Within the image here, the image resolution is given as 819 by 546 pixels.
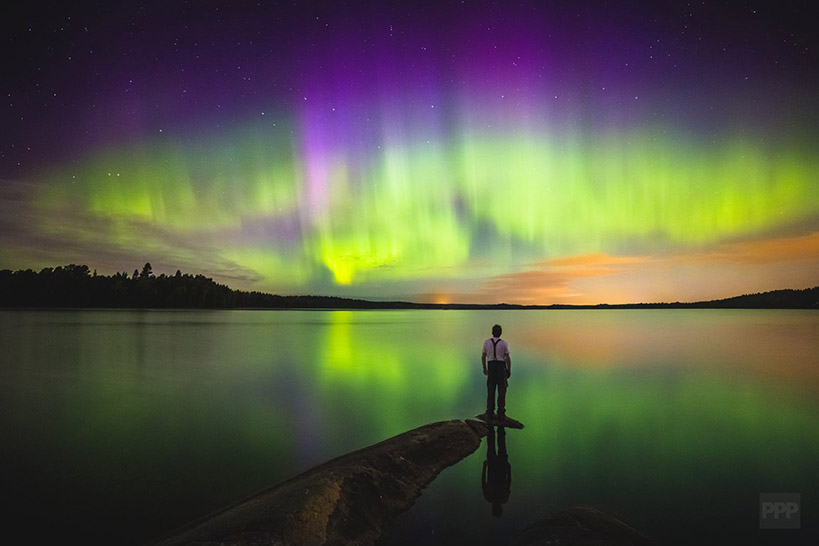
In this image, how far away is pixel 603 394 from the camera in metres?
23.2

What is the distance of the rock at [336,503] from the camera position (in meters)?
6.21

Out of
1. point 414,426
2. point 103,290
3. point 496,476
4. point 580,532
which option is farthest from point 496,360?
point 103,290

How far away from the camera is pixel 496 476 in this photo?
417 inches

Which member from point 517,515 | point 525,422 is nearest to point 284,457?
point 517,515

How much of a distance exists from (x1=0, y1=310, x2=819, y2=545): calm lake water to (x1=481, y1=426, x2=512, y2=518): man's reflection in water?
0.20 m

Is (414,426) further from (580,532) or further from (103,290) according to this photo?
(103,290)

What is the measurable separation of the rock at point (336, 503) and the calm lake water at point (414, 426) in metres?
0.49

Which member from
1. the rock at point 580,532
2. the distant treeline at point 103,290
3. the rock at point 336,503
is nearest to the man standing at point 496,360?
the rock at point 336,503

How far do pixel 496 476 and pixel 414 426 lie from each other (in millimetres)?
6839

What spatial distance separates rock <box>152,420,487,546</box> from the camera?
6211 mm

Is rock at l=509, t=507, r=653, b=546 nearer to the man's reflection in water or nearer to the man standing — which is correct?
the man's reflection in water

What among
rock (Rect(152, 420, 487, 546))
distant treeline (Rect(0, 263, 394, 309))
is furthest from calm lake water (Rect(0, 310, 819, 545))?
distant treeline (Rect(0, 263, 394, 309))

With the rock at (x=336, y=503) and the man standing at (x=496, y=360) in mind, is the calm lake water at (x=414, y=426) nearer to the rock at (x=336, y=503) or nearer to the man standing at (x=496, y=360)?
the rock at (x=336, y=503)

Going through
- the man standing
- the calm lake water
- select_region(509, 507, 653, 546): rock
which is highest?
the man standing
